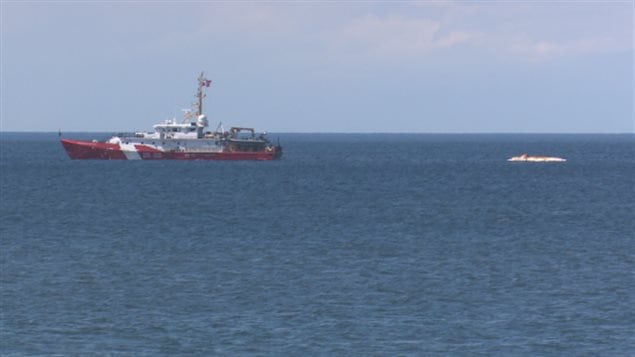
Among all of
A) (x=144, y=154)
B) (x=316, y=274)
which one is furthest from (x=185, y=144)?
(x=316, y=274)

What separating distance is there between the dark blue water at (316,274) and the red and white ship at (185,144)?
163 ft

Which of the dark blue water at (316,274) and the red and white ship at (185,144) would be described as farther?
the red and white ship at (185,144)

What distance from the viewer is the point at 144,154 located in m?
154

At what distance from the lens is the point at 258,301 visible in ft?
137

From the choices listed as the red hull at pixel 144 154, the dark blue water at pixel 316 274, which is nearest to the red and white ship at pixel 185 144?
the red hull at pixel 144 154

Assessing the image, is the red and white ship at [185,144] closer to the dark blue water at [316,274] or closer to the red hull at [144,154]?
the red hull at [144,154]

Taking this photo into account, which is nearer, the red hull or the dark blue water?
the dark blue water

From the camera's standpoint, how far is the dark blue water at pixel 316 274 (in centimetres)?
3584

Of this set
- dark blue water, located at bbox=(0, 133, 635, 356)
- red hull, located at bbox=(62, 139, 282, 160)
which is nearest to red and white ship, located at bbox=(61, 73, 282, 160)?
red hull, located at bbox=(62, 139, 282, 160)

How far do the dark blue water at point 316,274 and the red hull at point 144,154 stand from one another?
173 feet

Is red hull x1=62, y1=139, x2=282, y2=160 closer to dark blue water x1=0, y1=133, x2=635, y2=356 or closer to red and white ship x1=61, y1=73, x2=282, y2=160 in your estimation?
red and white ship x1=61, y1=73, x2=282, y2=160

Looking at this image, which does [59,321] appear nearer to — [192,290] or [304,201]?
[192,290]

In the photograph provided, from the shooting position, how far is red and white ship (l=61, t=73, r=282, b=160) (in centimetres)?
15038

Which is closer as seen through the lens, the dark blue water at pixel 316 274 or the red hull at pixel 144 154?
the dark blue water at pixel 316 274
